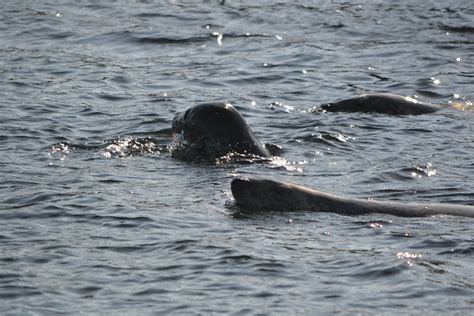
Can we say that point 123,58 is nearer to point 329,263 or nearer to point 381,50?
point 381,50

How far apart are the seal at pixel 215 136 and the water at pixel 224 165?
27cm

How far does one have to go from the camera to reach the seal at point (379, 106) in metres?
15.8

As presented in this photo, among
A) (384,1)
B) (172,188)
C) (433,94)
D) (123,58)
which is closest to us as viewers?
(172,188)

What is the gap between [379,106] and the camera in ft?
52.0

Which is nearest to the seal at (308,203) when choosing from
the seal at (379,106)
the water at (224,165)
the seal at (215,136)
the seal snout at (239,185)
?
the seal snout at (239,185)

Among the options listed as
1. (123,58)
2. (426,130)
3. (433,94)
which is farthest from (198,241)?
(123,58)

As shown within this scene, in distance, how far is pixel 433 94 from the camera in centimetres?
1708

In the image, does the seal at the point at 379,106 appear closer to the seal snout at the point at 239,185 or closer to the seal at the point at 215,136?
the seal at the point at 215,136

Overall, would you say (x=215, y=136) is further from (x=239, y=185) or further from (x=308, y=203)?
(x=308, y=203)

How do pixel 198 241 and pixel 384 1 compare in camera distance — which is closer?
pixel 198 241

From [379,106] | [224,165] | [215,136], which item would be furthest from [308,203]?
[379,106]

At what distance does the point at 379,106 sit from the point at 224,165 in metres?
3.78

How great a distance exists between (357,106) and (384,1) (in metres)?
8.57

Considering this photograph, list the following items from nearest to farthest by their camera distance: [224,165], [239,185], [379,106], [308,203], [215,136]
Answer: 1. [308,203]
2. [239,185]
3. [224,165]
4. [215,136]
5. [379,106]
